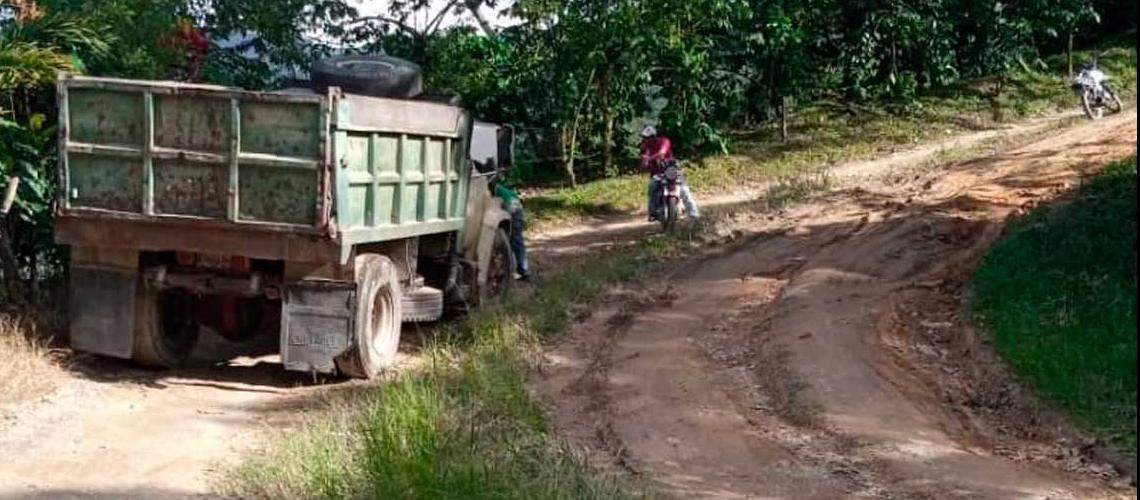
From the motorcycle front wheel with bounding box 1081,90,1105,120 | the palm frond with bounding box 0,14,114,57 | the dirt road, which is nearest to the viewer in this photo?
the dirt road

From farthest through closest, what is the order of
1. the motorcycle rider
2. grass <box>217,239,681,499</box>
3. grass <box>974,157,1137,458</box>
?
the motorcycle rider
grass <box>974,157,1137,458</box>
grass <box>217,239,681,499</box>

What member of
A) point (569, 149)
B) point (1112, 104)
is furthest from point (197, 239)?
point (1112, 104)

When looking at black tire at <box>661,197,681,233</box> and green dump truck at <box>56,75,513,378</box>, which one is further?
black tire at <box>661,197,681,233</box>

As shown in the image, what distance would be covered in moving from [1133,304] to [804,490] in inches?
124

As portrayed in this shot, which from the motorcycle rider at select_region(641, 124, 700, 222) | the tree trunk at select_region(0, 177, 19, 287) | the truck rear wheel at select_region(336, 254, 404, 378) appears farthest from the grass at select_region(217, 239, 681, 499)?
the motorcycle rider at select_region(641, 124, 700, 222)

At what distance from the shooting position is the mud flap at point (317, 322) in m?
8.80

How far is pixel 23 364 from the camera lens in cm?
884

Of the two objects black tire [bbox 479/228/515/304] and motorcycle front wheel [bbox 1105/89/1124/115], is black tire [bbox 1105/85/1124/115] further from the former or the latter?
black tire [bbox 479/228/515/304]

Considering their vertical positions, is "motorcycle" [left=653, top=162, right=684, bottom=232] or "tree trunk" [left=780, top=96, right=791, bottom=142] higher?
"tree trunk" [left=780, top=96, right=791, bottom=142]

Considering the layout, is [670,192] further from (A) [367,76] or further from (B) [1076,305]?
(B) [1076,305]

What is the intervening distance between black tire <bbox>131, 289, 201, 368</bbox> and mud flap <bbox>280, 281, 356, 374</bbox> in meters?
1.03

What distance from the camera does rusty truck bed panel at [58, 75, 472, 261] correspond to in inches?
333

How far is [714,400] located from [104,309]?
418 cm

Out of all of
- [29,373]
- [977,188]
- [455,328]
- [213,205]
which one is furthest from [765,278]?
[29,373]
